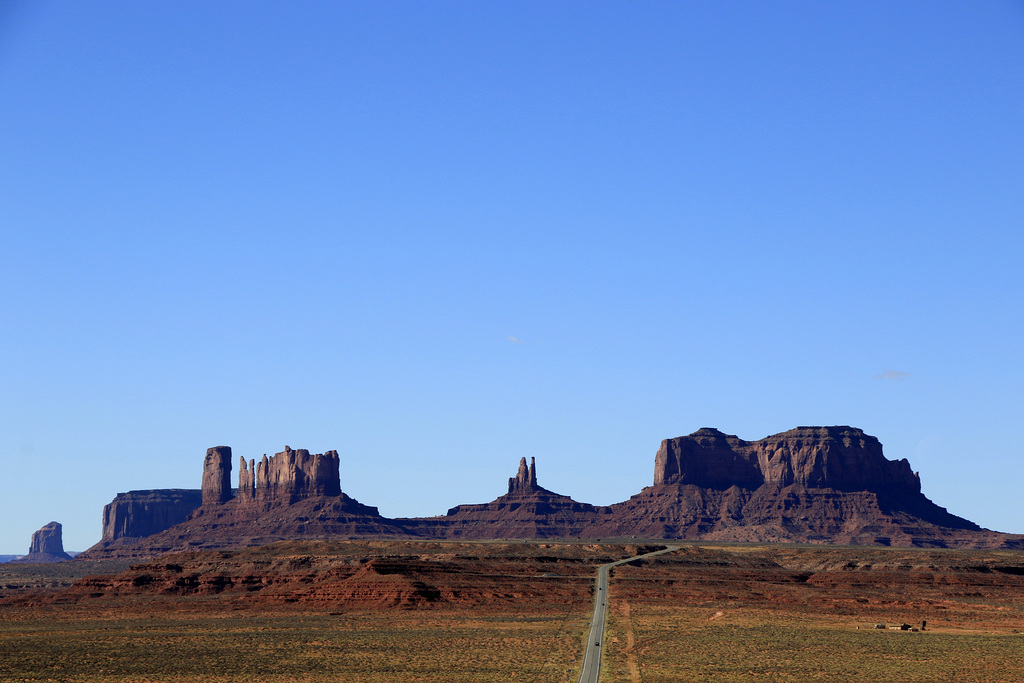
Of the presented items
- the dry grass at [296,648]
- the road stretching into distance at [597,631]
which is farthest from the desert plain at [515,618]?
the road stretching into distance at [597,631]

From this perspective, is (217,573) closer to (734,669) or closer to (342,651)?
(342,651)

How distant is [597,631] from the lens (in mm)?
111062

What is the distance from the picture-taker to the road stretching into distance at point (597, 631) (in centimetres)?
8375

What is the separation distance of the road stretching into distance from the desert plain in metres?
1.13

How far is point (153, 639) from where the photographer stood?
110188mm

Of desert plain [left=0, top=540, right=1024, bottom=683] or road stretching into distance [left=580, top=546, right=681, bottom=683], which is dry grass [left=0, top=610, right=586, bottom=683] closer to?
desert plain [left=0, top=540, right=1024, bottom=683]

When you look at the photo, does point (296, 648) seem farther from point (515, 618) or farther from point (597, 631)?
point (515, 618)

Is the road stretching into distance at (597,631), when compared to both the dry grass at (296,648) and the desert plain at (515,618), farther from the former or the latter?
the dry grass at (296,648)

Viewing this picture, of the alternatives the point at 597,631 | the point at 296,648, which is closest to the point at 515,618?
the point at 597,631

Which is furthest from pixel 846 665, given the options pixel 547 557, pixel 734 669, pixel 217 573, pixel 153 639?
pixel 217 573

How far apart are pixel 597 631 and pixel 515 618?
15850 millimetres

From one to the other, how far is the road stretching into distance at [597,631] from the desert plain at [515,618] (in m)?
1.13

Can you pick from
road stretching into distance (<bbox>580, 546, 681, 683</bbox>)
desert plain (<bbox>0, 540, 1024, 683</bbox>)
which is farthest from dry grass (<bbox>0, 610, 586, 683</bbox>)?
road stretching into distance (<bbox>580, 546, 681, 683</bbox>)

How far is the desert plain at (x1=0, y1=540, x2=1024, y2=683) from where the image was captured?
292 ft
